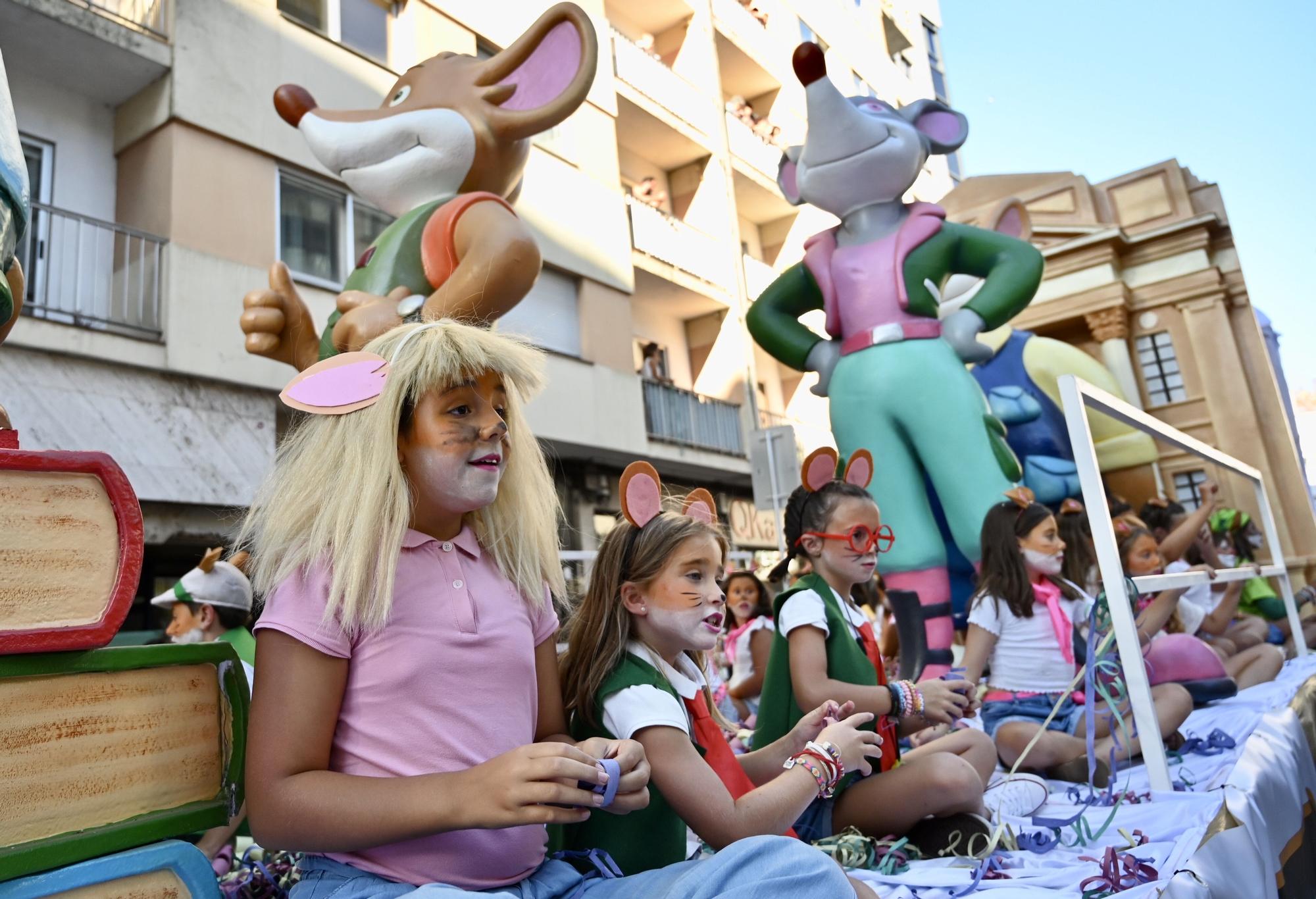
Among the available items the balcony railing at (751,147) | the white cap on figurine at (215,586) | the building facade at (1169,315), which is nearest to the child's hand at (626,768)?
the white cap on figurine at (215,586)

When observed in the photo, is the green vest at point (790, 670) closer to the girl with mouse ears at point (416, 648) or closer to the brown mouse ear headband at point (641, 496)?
the brown mouse ear headband at point (641, 496)

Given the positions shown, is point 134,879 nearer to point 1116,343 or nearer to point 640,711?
point 640,711

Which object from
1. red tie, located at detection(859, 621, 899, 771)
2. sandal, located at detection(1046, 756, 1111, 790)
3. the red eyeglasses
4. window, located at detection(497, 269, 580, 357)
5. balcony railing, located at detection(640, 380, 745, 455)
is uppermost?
window, located at detection(497, 269, 580, 357)

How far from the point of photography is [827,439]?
41.4 feet

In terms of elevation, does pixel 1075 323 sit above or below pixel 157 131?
below

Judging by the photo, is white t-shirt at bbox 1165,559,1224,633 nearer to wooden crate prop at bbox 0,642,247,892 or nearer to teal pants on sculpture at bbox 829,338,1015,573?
teal pants on sculpture at bbox 829,338,1015,573

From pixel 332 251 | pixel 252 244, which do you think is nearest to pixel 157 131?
pixel 252 244

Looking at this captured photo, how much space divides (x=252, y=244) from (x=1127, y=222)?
5.88 metres

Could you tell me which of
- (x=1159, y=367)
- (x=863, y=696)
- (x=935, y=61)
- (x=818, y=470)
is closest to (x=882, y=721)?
(x=863, y=696)

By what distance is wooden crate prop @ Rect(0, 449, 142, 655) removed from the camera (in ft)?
2.89

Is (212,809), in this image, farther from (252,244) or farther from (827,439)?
(827,439)

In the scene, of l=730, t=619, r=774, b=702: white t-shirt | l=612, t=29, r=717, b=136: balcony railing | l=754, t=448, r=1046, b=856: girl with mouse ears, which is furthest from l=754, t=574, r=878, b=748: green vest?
l=612, t=29, r=717, b=136: balcony railing

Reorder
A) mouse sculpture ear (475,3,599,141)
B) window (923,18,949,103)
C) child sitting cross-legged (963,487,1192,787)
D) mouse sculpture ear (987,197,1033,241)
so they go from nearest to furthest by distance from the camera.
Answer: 1. child sitting cross-legged (963,487,1192,787)
2. mouse sculpture ear (475,3,599,141)
3. mouse sculpture ear (987,197,1033,241)
4. window (923,18,949,103)

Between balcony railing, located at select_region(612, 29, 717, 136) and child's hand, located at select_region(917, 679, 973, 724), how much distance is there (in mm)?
8640
